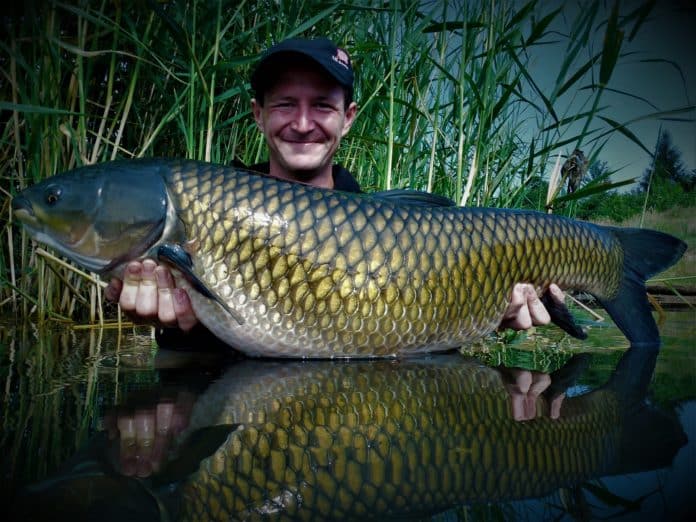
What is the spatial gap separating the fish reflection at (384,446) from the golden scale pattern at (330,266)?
22 cm

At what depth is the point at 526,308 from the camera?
1.88 metres

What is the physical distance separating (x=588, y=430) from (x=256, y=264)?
92 centimetres

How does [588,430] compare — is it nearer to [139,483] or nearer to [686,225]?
[139,483]

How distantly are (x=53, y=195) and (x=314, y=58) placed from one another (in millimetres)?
1163

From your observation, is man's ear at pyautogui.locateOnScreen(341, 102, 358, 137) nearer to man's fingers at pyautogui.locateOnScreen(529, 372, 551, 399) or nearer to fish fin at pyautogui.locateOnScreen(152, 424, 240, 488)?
man's fingers at pyautogui.locateOnScreen(529, 372, 551, 399)

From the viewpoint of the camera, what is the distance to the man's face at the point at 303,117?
96.5 inches

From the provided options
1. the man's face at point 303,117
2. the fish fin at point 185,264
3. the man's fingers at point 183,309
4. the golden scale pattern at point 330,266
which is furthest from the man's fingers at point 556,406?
the man's face at point 303,117

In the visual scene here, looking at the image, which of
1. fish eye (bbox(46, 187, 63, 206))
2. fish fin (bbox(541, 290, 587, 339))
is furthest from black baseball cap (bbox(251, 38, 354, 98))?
fish fin (bbox(541, 290, 587, 339))

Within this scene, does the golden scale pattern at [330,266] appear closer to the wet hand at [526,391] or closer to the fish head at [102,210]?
the fish head at [102,210]

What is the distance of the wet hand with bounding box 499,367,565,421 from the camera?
44.4 inches

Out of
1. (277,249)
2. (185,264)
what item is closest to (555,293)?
(277,249)

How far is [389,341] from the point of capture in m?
1.67

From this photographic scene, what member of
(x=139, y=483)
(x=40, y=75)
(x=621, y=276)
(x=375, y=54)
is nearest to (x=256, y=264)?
(x=139, y=483)

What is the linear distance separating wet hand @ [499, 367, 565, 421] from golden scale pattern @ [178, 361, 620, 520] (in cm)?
2
